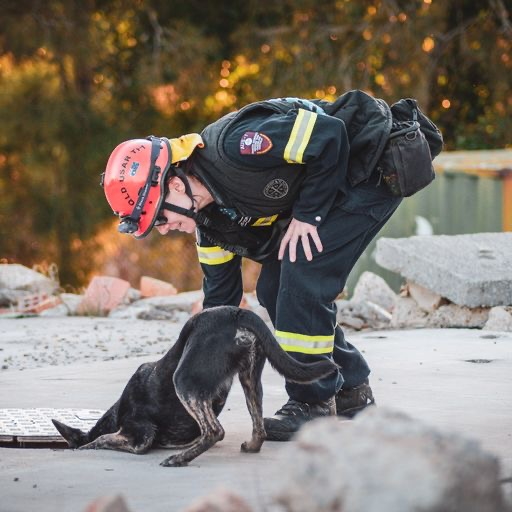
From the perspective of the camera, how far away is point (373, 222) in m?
5.34

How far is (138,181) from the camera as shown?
4930 millimetres

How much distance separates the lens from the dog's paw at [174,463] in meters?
4.60

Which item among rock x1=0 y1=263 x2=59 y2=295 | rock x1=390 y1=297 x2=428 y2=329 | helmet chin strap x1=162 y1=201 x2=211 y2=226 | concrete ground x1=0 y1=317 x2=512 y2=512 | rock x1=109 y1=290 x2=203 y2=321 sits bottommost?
rock x1=0 y1=263 x2=59 y2=295

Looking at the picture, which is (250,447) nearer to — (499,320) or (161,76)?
(499,320)

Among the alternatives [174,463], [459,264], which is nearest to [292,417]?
[174,463]

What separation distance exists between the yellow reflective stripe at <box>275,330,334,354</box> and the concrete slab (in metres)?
3.63

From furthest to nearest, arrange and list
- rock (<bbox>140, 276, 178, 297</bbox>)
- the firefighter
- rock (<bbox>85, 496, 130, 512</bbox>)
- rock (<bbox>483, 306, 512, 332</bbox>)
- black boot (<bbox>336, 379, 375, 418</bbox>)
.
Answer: rock (<bbox>140, 276, 178, 297</bbox>)
rock (<bbox>483, 306, 512, 332</bbox>)
black boot (<bbox>336, 379, 375, 418</bbox>)
the firefighter
rock (<bbox>85, 496, 130, 512</bbox>)

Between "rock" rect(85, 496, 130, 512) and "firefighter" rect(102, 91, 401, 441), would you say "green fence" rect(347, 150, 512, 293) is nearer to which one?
"firefighter" rect(102, 91, 401, 441)

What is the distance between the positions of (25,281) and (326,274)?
821 cm

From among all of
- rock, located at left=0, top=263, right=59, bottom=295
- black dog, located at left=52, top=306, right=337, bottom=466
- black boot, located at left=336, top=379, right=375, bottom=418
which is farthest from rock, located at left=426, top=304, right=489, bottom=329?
rock, located at left=0, top=263, right=59, bottom=295

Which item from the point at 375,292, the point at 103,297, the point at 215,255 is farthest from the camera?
the point at 103,297

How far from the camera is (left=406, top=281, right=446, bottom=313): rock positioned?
29.8 ft

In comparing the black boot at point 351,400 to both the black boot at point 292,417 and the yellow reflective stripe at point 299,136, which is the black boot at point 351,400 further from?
the yellow reflective stripe at point 299,136

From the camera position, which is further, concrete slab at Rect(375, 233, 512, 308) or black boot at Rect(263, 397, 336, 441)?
concrete slab at Rect(375, 233, 512, 308)
